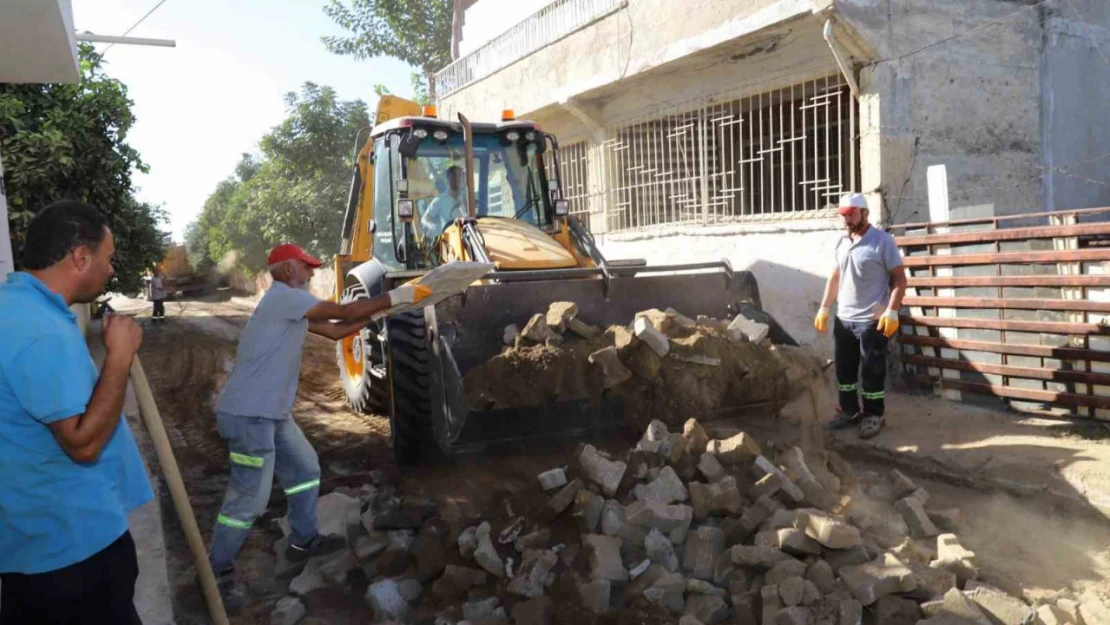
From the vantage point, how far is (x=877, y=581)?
3189mm

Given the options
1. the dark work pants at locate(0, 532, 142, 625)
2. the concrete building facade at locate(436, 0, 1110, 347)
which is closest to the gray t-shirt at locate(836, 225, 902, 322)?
the concrete building facade at locate(436, 0, 1110, 347)

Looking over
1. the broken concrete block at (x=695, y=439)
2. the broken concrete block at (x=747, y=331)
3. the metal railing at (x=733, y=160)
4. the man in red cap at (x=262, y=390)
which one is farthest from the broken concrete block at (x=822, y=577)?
the metal railing at (x=733, y=160)

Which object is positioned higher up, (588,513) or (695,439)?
(695,439)

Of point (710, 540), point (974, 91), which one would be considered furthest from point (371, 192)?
point (974, 91)

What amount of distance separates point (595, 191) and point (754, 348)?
23.8ft

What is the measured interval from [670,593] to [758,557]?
428 mm

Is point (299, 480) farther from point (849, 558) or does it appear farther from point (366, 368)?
point (849, 558)

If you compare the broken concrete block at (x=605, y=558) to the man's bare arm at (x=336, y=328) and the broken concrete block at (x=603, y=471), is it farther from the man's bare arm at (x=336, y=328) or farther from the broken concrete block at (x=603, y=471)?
the man's bare arm at (x=336, y=328)

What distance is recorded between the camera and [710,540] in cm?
361

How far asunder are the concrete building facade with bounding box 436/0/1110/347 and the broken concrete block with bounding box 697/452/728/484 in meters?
4.56

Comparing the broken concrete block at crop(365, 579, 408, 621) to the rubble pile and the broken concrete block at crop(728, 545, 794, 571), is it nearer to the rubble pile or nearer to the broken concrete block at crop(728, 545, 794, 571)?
the rubble pile

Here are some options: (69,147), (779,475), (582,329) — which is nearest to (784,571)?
(779,475)

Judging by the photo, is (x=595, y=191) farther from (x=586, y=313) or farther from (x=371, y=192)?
(x=586, y=313)

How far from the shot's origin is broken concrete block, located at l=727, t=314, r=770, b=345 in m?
5.12
